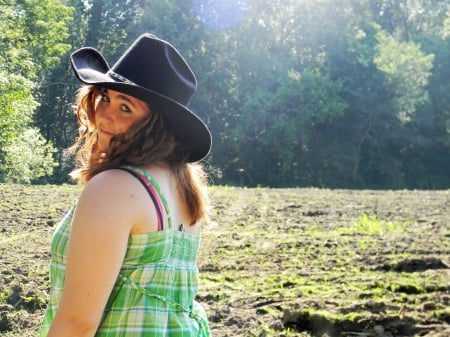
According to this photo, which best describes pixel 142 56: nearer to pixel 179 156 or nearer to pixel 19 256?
pixel 179 156

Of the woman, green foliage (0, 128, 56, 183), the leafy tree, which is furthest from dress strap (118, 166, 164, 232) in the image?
green foliage (0, 128, 56, 183)

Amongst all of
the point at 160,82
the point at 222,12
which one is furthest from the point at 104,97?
the point at 222,12

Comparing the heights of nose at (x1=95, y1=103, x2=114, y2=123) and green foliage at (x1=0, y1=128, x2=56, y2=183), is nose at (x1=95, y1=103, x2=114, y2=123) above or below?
above

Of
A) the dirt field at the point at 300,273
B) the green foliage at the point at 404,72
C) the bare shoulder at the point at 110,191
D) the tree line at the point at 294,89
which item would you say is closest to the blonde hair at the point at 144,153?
the bare shoulder at the point at 110,191

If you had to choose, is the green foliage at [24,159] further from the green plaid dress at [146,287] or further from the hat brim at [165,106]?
the green plaid dress at [146,287]

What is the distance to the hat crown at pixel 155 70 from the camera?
1.93 m

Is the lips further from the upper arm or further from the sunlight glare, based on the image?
the sunlight glare

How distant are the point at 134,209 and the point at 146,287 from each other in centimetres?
23

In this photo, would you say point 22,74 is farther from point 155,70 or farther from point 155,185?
point 155,185

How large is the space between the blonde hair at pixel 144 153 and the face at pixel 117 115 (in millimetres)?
17

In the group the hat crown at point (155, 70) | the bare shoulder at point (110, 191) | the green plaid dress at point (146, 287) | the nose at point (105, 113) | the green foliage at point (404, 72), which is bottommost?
the green plaid dress at point (146, 287)

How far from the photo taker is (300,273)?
5.85 meters

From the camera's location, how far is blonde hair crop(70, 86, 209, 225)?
72.2 inches

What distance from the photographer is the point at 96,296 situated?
1651mm
